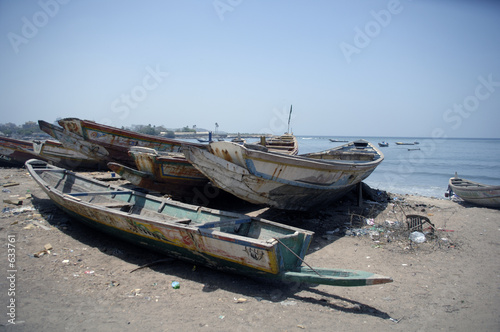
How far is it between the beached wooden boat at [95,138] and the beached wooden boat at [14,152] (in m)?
4.20

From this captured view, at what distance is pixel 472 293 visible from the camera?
12.7 feet

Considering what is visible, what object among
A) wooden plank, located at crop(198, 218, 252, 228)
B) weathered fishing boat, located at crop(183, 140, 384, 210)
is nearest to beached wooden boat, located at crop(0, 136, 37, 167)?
weathered fishing boat, located at crop(183, 140, 384, 210)

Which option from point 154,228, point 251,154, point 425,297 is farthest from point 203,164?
point 425,297

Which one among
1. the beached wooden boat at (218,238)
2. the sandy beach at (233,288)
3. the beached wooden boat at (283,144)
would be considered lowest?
the sandy beach at (233,288)

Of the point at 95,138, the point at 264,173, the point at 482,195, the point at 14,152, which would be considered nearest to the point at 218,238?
the point at 264,173

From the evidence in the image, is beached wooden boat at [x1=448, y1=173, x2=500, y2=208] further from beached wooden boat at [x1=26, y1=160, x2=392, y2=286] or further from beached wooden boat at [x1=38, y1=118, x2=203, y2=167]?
beached wooden boat at [x1=38, y1=118, x2=203, y2=167]

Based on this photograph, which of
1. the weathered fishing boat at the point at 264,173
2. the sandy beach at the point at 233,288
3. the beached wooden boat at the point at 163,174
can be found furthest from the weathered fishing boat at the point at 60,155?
the weathered fishing boat at the point at 264,173

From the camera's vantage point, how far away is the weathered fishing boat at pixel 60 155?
1245cm

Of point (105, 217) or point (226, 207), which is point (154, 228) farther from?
point (226, 207)

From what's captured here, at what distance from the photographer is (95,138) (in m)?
9.86

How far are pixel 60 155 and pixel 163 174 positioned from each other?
769cm

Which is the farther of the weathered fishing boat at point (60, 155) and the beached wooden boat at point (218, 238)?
the weathered fishing boat at point (60, 155)

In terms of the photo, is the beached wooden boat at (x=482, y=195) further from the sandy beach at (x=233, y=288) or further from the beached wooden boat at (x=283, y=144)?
the beached wooden boat at (x=283, y=144)

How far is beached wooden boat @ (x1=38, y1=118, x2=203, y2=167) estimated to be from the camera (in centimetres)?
973
